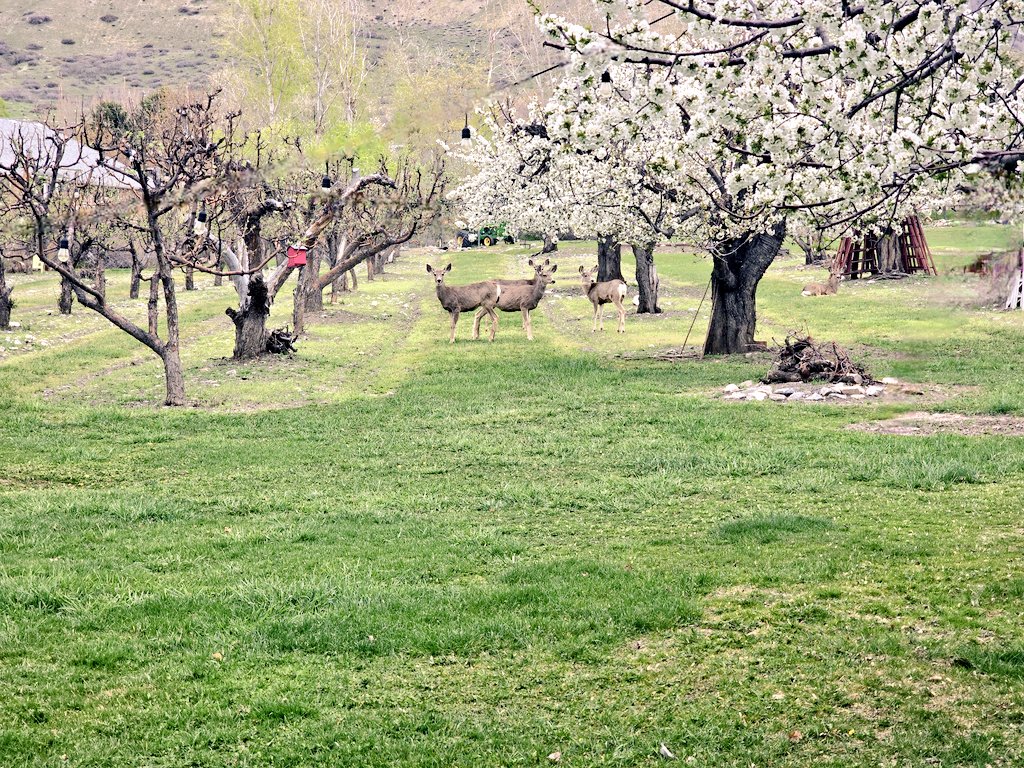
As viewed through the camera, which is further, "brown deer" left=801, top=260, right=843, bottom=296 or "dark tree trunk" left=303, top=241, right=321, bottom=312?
"brown deer" left=801, top=260, right=843, bottom=296

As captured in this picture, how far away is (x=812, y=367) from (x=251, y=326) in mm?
13176

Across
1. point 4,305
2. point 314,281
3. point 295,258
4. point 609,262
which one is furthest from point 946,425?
point 4,305

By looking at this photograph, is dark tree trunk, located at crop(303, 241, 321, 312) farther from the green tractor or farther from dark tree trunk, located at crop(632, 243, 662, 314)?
the green tractor

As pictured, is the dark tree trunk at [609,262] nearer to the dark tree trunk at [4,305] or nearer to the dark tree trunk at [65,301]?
the dark tree trunk at [65,301]

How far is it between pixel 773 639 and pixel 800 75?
3.98 m

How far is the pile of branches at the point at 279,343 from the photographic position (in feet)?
90.9

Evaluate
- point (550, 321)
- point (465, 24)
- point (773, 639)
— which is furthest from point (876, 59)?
point (465, 24)

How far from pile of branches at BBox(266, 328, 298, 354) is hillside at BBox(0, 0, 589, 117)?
124 metres

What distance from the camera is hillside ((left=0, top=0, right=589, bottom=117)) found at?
16112cm

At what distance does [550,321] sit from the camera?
37.4 m

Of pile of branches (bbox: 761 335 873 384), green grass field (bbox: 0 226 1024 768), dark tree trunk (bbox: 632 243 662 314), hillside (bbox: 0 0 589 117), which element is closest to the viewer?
green grass field (bbox: 0 226 1024 768)

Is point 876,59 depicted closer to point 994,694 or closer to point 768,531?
point 994,694

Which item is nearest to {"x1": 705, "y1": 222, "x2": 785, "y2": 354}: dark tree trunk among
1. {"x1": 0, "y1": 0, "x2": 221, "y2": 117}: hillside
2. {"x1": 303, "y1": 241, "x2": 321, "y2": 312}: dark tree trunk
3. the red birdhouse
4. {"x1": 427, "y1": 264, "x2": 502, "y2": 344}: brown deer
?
{"x1": 427, "y1": 264, "x2": 502, "y2": 344}: brown deer

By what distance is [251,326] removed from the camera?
27094mm
